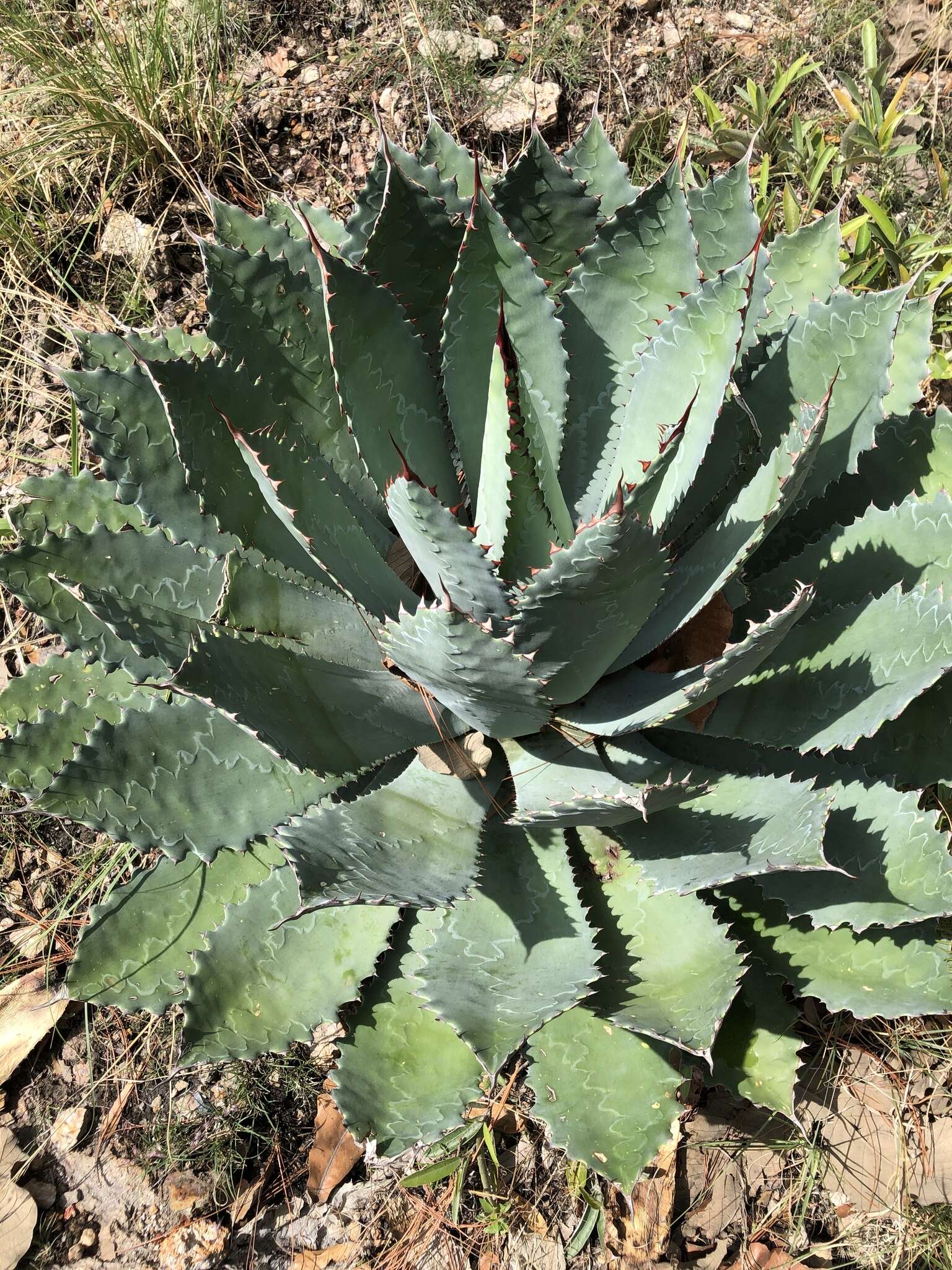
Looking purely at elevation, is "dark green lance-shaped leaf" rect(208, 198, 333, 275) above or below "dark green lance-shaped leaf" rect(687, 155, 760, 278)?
above

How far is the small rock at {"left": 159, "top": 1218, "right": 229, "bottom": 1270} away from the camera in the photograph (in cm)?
199

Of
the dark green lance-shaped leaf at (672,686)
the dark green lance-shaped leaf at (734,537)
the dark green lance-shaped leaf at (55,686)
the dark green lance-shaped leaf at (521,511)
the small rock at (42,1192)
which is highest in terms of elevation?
the dark green lance-shaped leaf at (55,686)

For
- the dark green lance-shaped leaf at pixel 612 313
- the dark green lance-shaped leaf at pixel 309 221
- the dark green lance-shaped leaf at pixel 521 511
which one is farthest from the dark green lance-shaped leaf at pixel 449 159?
the dark green lance-shaped leaf at pixel 521 511

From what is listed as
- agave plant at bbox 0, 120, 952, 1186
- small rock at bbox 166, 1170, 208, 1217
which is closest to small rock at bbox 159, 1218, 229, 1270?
small rock at bbox 166, 1170, 208, 1217

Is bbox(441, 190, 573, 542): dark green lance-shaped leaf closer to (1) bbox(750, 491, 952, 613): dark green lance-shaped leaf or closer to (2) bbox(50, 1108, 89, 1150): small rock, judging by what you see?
(1) bbox(750, 491, 952, 613): dark green lance-shaped leaf

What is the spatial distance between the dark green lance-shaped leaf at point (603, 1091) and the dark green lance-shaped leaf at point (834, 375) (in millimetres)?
1096

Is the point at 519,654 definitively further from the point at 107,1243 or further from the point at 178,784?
the point at 107,1243

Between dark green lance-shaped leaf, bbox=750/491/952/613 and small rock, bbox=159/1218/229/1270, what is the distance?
1.77 m

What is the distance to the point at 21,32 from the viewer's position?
278 centimetres

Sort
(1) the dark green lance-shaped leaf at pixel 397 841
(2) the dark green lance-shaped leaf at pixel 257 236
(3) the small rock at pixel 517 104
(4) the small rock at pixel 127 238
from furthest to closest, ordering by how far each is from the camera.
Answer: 1. (3) the small rock at pixel 517 104
2. (4) the small rock at pixel 127 238
3. (2) the dark green lance-shaped leaf at pixel 257 236
4. (1) the dark green lance-shaped leaf at pixel 397 841

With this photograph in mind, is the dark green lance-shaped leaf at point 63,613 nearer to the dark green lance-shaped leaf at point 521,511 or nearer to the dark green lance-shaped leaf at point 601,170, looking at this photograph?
the dark green lance-shaped leaf at point 521,511

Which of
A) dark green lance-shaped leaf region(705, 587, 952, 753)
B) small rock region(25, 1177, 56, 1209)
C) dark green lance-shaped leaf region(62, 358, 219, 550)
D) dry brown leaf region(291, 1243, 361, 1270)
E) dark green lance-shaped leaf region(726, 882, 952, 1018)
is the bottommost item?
dry brown leaf region(291, 1243, 361, 1270)

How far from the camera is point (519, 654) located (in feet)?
4.31

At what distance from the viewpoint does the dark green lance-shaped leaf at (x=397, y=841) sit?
4.23 ft
